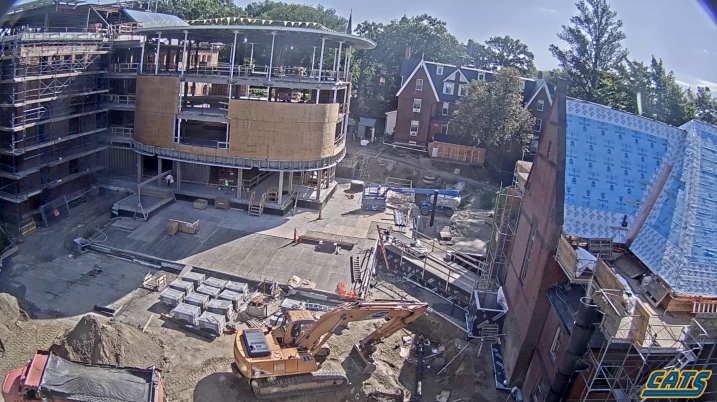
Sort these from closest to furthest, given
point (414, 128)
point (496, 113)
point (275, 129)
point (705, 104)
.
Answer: point (275, 129) → point (705, 104) → point (496, 113) → point (414, 128)

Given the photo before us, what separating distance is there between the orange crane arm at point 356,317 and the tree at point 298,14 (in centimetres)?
5784

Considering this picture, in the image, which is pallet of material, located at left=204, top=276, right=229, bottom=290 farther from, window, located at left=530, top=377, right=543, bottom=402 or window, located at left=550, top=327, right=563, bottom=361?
window, located at left=550, top=327, right=563, bottom=361

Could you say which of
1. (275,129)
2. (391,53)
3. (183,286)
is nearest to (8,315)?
(183,286)

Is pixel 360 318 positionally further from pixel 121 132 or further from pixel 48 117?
pixel 121 132

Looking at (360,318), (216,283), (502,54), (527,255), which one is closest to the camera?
(360,318)

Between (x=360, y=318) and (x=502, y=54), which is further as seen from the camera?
(x=502, y=54)

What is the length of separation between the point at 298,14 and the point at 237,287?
57631 mm

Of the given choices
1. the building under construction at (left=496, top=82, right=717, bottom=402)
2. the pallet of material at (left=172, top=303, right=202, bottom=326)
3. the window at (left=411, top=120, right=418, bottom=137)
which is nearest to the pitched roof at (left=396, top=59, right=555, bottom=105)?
the window at (left=411, top=120, right=418, bottom=137)

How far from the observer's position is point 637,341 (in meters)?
13.9

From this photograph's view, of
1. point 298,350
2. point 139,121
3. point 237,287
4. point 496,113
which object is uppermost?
point 496,113

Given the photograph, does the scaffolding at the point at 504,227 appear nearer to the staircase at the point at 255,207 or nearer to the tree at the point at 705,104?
the staircase at the point at 255,207

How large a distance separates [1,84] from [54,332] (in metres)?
16.1

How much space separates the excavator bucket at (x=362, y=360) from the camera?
2091 cm

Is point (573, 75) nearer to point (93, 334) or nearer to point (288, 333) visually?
point (288, 333)
